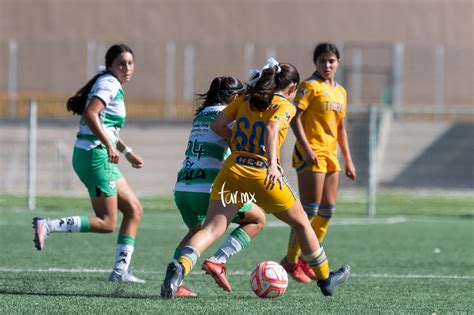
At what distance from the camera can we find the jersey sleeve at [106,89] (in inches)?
341

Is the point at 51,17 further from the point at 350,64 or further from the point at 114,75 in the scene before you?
the point at 114,75

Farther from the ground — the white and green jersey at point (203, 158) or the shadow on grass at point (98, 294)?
the white and green jersey at point (203, 158)

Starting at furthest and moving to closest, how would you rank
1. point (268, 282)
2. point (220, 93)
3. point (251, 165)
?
point (220, 93) → point (268, 282) → point (251, 165)

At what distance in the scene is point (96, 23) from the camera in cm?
3972

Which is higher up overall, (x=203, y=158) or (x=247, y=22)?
(x=247, y=22)

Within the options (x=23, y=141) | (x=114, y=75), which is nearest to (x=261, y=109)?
(x=114, y=75)

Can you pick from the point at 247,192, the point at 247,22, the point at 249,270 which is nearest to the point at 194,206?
the point at 247,192

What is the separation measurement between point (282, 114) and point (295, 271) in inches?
93.4

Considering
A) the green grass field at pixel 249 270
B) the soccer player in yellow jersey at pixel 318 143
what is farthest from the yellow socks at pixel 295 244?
the green grass field at pixel 249 270

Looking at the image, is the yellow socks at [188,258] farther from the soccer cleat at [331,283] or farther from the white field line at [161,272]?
the white field line at [161,272]

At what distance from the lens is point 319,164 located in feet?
31.8

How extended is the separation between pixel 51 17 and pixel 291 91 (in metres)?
33.2

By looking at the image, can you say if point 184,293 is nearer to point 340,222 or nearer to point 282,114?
point 282,114

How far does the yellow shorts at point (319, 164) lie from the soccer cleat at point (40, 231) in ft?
7.98
